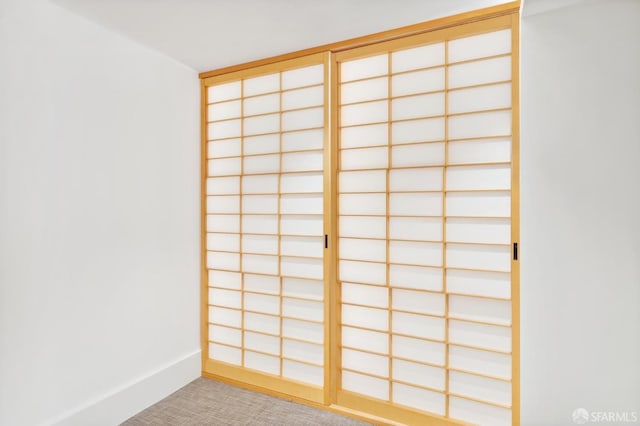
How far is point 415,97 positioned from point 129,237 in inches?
78.7

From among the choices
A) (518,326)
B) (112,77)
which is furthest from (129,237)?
(518,326)

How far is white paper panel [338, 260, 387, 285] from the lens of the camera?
2100 millimetres


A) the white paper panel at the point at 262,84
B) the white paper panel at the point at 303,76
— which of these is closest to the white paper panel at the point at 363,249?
the white paper panel at the point at 303,76

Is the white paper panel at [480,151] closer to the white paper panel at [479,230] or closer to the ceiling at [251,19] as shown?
the white paper panel at [479,230]

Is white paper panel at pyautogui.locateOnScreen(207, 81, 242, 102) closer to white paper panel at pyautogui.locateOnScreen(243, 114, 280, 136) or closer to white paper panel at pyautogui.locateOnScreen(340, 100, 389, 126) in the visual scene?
white paper panel at pyautogui.locateOnScreen(243, 114, 280, 136)

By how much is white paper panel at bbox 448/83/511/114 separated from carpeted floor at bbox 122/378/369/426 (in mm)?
1984

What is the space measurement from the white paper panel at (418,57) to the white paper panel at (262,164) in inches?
39.6

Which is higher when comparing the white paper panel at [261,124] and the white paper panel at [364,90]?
the white paper panel at [364,90]

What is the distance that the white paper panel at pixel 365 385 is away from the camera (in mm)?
2096

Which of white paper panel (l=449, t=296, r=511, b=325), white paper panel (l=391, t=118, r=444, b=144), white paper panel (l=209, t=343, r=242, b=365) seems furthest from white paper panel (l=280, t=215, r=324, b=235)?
white paper panel (l=209, t=343, r=242, b=365)

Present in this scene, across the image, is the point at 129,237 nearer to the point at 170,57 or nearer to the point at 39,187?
the point at 39,187

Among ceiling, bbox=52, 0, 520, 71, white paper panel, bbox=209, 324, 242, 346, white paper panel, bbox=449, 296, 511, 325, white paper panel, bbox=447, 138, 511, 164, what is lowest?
white paper panel, bbox=209, 324, 242, 346

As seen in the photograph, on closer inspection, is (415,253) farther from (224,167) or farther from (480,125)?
(224,167)

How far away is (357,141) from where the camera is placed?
2.19 m
